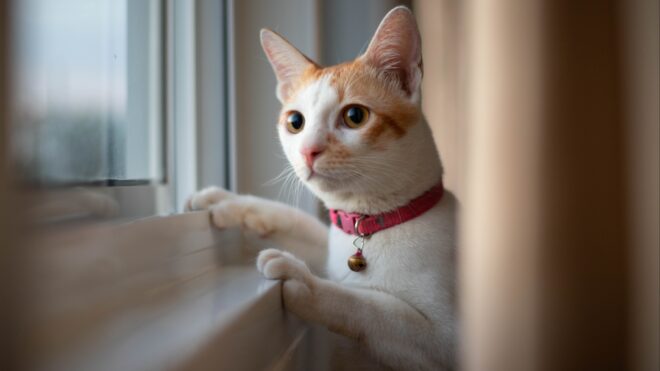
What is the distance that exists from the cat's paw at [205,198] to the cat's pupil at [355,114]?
1.02 ft

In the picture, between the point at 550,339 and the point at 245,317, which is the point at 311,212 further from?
the point at 550,339

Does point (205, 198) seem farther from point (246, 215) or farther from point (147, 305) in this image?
point (147, 305)

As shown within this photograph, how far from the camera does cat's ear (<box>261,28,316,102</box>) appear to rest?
919 mm

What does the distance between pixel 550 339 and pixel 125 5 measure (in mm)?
739

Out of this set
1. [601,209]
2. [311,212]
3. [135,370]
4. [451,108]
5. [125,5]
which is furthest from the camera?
[311,212]

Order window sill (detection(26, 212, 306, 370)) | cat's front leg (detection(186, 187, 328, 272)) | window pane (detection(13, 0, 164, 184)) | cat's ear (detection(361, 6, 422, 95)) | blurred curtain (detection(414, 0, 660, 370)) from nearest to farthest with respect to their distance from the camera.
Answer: window pane (detection(13, 0, 164, 184))
window sill (detection(26, 212, 306, 370))
blurred curtain (detection(414, 0, 660, 370))
cat's ear (detection(361, 6, 422, 95))
cat's front leg (detection(186, 187, 328, 272))

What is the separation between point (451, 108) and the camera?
0.86 meters

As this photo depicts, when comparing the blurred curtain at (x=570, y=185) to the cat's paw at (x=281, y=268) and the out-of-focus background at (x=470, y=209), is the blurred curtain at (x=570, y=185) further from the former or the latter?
the cat's paw at (x=281, y=268)

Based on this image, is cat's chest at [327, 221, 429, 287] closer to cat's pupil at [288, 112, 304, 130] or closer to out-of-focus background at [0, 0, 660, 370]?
out-of-focus background at [0, 0, 660, 370]

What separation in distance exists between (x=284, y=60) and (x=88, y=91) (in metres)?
0.54

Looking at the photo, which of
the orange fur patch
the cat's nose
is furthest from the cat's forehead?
the cat's nose

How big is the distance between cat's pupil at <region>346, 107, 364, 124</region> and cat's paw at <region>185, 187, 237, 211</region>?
0.31 meters

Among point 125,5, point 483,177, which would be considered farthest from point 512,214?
point 125,5

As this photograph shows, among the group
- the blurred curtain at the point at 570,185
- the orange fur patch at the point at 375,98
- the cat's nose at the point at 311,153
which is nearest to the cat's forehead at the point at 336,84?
the orange fur patch at the point at 375,98
